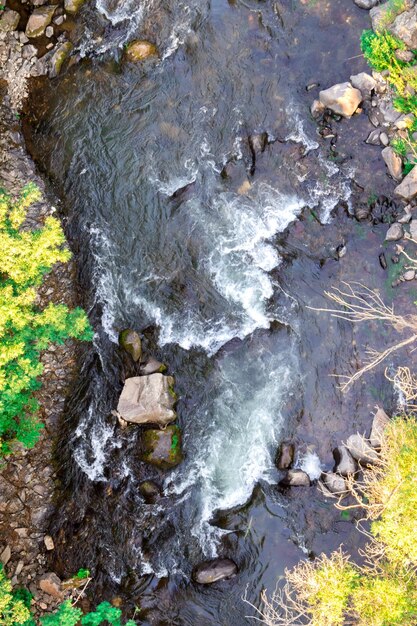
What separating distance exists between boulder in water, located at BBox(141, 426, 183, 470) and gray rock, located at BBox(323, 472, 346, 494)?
3.49 metres

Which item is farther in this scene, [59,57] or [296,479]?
[59,57]

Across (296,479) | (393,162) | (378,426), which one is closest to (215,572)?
(296,479)

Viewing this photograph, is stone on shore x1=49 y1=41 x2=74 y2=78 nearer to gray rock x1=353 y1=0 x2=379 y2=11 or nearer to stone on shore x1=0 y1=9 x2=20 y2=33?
stone on shore x1=0 y1=9 x2=20 y2=33

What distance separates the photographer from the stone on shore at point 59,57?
14969 millimetres

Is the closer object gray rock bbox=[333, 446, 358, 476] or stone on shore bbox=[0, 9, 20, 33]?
gray rock bbox=[333, 446, 358, 476]

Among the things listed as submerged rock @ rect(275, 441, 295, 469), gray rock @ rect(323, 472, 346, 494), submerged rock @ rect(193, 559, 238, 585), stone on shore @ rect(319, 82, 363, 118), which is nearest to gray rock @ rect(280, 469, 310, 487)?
submerged rock @ rect(275, 441, 295, 469)

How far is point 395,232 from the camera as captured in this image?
13289 mm

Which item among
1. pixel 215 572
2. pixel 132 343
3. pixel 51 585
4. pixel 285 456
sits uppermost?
pixel 132 343

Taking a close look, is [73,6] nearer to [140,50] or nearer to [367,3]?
[140,50]

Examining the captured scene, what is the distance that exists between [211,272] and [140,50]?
6400 millimetres

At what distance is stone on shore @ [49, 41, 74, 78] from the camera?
589 inches

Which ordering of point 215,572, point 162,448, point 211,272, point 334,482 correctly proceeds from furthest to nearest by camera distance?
point 211,272, point 162,448, point 334,482, point 215,572

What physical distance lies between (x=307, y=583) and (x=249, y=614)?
2429mm

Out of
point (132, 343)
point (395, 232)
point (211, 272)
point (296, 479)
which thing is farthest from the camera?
point (211, 272)
